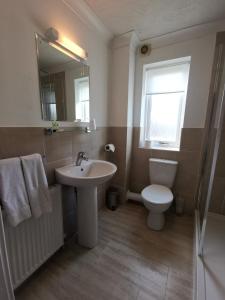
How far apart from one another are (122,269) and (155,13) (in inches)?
97.9

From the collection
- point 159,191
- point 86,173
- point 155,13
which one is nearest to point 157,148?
point 159,191

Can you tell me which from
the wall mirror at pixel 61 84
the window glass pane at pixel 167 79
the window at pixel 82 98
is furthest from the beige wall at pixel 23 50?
the window glass pane at pixel 167 79

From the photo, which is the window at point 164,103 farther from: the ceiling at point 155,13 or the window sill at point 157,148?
the ceiling at point 155,13

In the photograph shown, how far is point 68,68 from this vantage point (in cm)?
141

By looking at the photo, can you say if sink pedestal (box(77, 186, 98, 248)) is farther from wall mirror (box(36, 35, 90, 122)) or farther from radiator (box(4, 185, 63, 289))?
wall mirror (box(36, 35, 90, 122))

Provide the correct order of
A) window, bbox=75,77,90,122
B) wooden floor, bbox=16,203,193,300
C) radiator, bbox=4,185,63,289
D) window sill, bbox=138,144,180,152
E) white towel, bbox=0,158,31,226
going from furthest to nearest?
1. window sill, bbox=138,144,180,152
2. window, bbox=75,77,90,122
3. wooden floor, bbox=16,203,193,300
4. radiator, bbox=4,185,63,289
5. white towel, bbox=0,158,31,226

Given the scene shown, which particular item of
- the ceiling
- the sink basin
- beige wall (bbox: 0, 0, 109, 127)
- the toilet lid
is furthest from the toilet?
the ceiling

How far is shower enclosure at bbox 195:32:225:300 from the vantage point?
42.3 inches

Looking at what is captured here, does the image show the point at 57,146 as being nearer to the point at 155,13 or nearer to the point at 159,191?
the point at 159,191

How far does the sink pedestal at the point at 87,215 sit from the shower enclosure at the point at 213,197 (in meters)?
0.94

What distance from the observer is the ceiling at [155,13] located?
1346 mm

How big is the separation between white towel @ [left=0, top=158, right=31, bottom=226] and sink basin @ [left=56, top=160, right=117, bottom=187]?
319 millimetres

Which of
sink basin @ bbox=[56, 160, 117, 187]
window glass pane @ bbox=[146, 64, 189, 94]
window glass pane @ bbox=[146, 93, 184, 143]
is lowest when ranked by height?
sink basin @ bbox=[56, 160, 117, 187]

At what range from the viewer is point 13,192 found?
3.02ft
